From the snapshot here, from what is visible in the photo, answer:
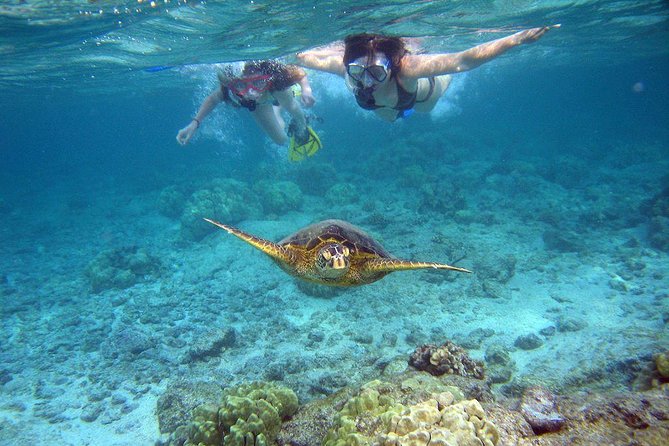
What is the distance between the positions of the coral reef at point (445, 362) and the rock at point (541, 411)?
1.01m

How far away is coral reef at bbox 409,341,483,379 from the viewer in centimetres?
424

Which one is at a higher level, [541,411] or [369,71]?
[369,71]

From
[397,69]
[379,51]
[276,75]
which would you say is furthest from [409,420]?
[276,75]

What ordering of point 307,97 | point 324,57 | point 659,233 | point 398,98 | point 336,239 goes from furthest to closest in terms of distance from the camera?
1. point 324,57
2. point 659,233
3. point 307,97
4. point 398,98
5. point 336,239

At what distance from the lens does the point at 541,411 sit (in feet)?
9.86

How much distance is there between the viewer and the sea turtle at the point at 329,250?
3.95 m

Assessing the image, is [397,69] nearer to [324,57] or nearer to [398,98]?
[398,98]

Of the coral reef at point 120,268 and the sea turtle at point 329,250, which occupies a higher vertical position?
the sea turtle at point 329,250

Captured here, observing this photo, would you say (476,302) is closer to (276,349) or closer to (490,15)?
(276,349)

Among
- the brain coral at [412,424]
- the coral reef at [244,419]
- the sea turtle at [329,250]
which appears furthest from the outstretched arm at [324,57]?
the brain coral at [412,424]

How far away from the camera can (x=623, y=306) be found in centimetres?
812

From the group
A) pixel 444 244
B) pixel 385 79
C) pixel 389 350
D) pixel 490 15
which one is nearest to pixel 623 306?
pixel 444 244

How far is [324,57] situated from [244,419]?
1384 cm

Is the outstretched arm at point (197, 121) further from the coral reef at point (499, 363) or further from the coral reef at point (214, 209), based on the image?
the coral reef at point (499, 363)
